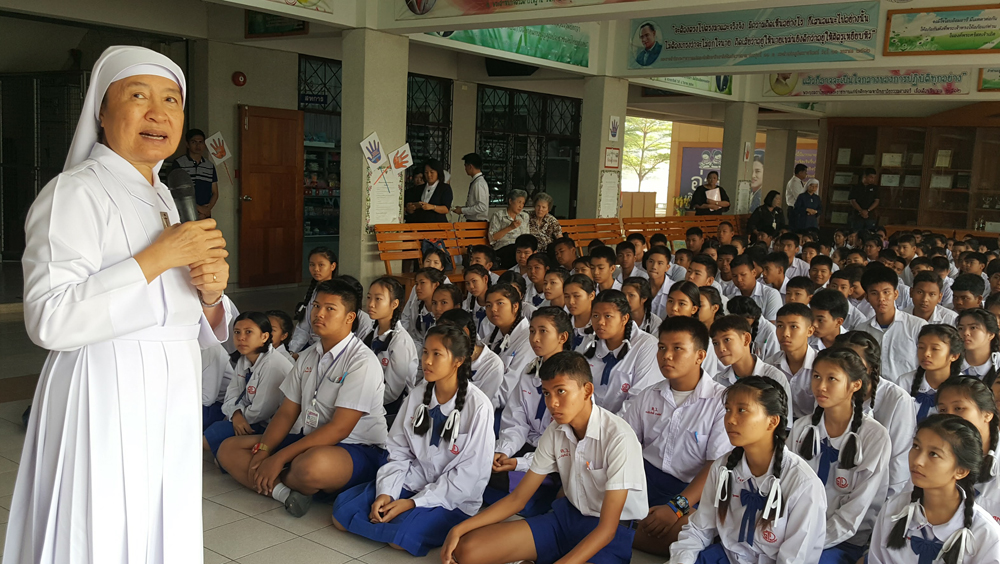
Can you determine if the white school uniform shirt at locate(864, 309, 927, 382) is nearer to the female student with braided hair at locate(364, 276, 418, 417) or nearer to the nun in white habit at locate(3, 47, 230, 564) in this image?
the female student with braided hair at locate(364, 276, 418, 417)

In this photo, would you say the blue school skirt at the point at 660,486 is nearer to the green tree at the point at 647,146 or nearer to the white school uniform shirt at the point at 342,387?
the white school uniform shirt at the point at 342,387

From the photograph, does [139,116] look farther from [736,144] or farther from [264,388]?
[736,144]

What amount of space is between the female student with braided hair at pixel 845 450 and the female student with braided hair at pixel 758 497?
0.34 m

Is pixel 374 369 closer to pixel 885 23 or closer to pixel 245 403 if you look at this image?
pixel 245 403

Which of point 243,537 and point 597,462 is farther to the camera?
point 243,537

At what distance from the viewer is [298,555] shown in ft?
10.3

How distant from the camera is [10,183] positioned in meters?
9.42

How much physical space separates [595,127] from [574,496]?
7.70 metres

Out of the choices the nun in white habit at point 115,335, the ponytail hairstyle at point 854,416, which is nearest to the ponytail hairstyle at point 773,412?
the ponytail hairstyle at point 854,416

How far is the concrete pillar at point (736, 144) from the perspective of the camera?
41.9 feet

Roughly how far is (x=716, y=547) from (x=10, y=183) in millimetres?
9590

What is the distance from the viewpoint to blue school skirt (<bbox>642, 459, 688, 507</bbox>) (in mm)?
3484

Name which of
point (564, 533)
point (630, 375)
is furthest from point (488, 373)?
point (564, 533)

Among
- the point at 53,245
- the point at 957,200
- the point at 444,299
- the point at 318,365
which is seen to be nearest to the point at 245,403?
the point at 318,365
